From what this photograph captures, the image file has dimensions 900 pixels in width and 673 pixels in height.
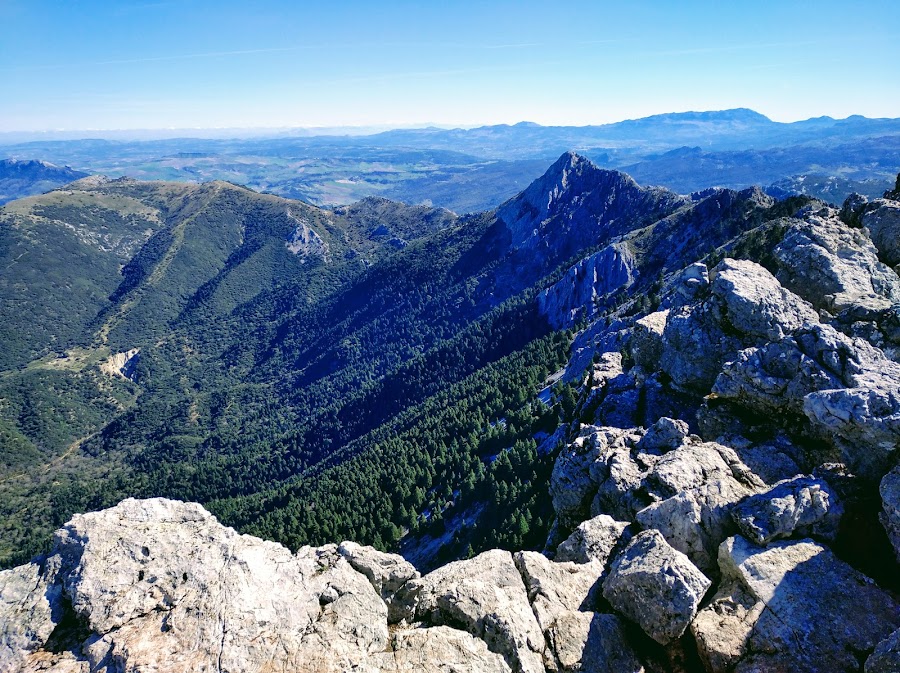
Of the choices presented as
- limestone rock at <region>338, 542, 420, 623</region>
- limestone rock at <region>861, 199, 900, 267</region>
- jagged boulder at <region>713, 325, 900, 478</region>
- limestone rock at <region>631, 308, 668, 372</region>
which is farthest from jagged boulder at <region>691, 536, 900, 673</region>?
limestone rock at <region>861, 199, 900, 267</region>

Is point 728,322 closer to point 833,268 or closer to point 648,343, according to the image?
point 648,343

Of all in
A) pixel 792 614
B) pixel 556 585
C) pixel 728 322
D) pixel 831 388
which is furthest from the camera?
pixel 728 322

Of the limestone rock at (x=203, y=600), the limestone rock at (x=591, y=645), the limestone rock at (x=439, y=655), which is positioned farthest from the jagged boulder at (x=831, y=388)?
the limestone rock at (x=203, y=600)

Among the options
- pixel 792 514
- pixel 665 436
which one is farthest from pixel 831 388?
pixel 665 436

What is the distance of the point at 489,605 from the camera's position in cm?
2220

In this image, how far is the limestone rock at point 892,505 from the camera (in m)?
20.5

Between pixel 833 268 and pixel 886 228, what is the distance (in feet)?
45.3

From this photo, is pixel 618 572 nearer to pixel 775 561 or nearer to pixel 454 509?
pixel 775 561

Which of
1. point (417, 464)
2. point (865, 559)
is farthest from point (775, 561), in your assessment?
point (417, 464)

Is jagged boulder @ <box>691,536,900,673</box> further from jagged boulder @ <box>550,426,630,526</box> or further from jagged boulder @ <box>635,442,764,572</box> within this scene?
jagged boulder @ <box>550,426,630,526</box>

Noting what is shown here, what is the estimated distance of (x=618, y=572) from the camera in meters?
22.8

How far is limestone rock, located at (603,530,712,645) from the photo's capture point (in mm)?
20156

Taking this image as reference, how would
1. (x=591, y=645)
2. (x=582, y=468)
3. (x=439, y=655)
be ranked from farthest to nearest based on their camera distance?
(x=582, y=468) → (x=591, y=645) → (x=439, y=655)

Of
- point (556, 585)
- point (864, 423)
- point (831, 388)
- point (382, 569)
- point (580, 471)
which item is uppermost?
point (831, 388)
